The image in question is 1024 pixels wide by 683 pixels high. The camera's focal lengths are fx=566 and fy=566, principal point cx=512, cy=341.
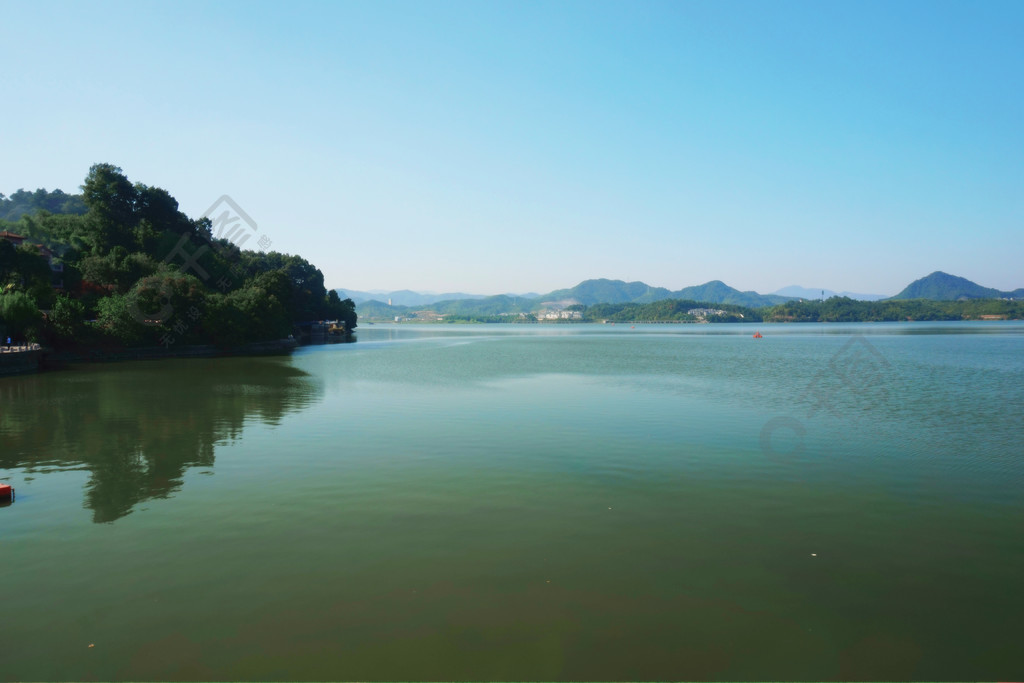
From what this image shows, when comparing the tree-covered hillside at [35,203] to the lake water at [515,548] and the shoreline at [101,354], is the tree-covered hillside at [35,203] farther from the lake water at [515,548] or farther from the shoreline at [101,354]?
the lake water at [515,548]

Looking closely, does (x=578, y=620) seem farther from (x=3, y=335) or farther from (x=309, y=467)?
(x=3, y=335)

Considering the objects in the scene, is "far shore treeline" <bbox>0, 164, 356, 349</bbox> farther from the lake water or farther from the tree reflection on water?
Answer: the lake water

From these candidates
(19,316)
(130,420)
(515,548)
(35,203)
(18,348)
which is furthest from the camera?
(35,203)

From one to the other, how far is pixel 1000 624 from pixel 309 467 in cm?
1209

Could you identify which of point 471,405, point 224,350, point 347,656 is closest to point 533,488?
point 347,656

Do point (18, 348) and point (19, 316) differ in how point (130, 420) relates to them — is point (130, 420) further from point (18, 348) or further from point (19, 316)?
point (19, 316)

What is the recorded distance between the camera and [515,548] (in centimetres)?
819

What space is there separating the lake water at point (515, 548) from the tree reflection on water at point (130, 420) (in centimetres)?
16

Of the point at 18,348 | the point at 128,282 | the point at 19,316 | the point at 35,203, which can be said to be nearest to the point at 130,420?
the point at 18,348

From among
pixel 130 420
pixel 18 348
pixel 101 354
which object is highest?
pixel 18 348

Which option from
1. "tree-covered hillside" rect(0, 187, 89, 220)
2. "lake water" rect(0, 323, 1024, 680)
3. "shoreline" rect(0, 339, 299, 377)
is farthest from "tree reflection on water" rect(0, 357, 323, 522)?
"tree-covered hillside" rect(0, 187, 89, 220)

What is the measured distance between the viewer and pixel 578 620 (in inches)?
245

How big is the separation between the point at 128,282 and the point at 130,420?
4499 centimetres

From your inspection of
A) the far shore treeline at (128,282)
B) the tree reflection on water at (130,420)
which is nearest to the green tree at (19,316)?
the far shore treeline at (128,282)
